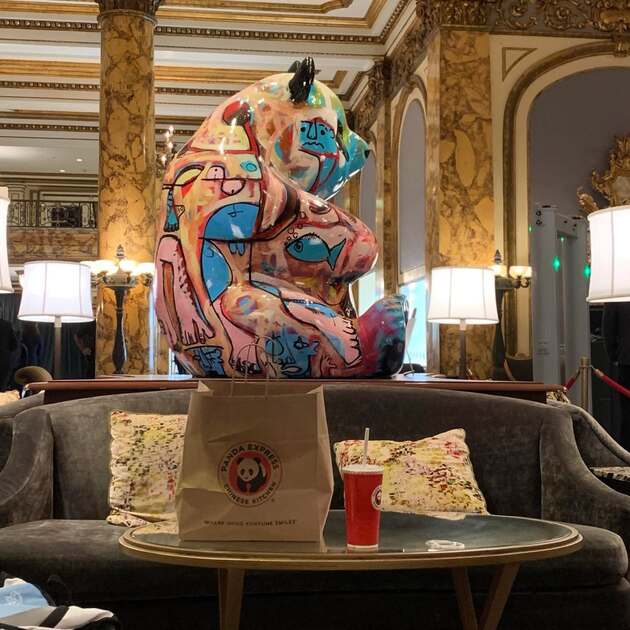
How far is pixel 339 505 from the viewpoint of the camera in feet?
10.5

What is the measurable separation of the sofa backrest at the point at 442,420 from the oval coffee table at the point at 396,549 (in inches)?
37.5

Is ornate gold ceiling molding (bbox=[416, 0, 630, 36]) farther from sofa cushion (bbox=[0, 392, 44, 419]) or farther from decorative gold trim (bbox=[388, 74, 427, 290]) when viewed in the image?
sofa cushion (bbox=[0, 392, 44, 419])

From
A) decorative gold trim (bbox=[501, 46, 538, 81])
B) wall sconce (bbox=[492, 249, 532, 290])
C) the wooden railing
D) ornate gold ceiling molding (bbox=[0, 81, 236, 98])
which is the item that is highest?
ornate gold ceiling molding (bbox=[0, 81, 236, 98])

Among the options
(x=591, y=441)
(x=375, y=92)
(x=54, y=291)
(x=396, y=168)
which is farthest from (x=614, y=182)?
(x=591, y=441)

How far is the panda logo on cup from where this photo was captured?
73.7 inches

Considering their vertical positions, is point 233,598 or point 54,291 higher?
point 54,291

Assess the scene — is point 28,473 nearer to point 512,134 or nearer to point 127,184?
point 127,184

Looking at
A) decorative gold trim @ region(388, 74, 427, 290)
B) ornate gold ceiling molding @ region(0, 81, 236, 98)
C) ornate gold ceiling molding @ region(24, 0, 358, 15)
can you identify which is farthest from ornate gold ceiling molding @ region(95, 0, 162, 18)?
ornate gold ceiling molding @ region(0, 81, 236, 98)

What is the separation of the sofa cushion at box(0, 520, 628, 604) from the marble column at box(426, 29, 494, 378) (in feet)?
22.7

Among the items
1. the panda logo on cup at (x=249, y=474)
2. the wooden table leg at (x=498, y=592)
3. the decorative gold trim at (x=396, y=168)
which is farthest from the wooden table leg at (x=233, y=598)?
the decorative gold trim at (x=396, y=168)

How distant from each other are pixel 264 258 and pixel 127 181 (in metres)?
6.38

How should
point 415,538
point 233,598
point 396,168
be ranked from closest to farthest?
point 415,538 → point 233,598 → point 396,168

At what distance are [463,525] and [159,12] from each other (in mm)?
10609

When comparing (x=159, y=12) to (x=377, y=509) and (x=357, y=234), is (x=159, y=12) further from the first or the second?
(x=377, y=509)
